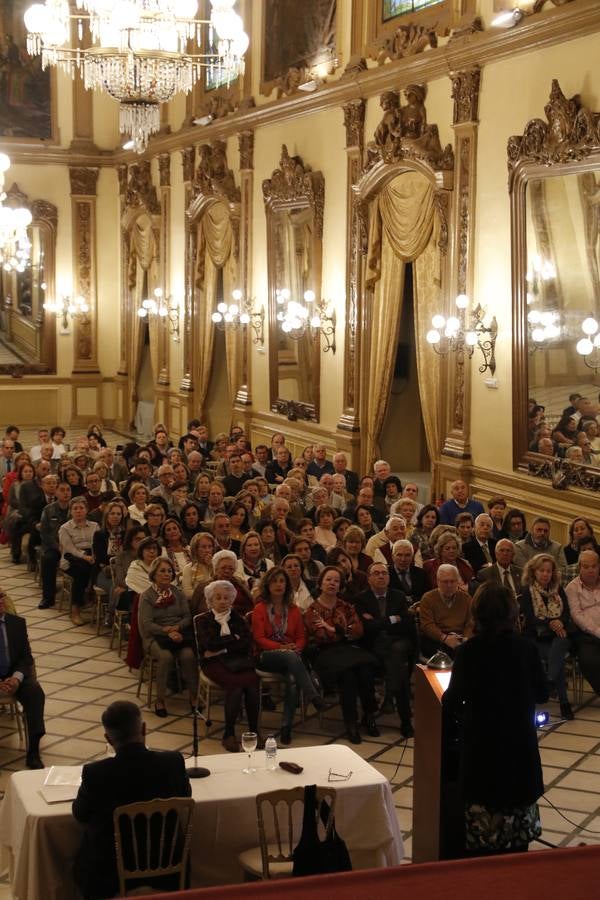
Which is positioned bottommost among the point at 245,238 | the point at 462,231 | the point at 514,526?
the point at 514,526

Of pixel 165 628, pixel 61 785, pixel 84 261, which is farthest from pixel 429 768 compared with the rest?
pixel 84 261

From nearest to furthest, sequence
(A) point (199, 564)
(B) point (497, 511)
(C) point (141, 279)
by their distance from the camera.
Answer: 1. (A) point (199, 564)
2. (B) point (497, 511)
3. (C) point (141, 279)

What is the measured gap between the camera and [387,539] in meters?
10.0

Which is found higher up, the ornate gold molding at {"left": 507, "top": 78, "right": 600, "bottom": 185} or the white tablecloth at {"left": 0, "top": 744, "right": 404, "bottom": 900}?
the ornate gold molding at {"left": 507, "top": 78, "right": 600, "bottom": 185}

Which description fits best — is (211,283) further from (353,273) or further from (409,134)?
(409,134)

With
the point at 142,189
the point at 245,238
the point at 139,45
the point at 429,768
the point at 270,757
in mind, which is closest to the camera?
the point at 429,768

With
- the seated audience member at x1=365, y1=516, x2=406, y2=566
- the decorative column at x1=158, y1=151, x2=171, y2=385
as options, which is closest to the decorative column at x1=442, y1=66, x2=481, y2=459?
the seated audience member at x1=365, y1=516, x2=406, y2=566

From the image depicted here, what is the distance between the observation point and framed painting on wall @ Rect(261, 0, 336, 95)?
51.0 ft

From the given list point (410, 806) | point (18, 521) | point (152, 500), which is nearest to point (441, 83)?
point (152, 500)

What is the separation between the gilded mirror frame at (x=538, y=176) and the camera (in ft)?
34.7

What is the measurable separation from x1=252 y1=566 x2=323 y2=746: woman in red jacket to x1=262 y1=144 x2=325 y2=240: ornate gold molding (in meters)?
8.70

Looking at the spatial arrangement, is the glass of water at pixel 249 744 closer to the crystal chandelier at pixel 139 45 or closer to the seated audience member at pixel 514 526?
the seated audience member at pixel 514 526

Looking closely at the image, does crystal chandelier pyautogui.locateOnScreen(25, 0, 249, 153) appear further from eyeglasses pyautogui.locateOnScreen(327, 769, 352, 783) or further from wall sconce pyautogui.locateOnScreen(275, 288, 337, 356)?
eyeglasses pyautogui.locateOnScreen(327, 769, 352, 783)

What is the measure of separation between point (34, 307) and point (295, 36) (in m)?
9.54
